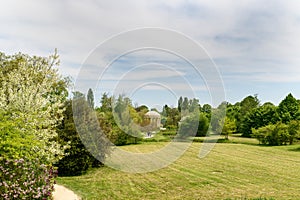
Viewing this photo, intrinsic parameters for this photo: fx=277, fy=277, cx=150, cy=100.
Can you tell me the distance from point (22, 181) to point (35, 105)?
135 inches

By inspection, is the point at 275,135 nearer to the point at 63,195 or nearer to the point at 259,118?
the point at 259,118

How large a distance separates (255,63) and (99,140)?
584 inches

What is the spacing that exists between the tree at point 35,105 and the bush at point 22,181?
560 mm

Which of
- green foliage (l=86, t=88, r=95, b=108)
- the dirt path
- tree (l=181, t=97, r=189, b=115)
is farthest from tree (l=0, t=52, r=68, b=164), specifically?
tree (l=181, t=97, r=189, b=115)

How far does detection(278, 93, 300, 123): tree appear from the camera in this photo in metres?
30.5

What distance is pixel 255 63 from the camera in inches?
829

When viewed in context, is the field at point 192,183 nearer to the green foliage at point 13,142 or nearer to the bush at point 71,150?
the bush at point 71,150

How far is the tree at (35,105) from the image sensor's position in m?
6.92

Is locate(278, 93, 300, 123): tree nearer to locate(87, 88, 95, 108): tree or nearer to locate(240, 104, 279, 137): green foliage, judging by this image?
locate(240, 104, 279, 137): green foliage

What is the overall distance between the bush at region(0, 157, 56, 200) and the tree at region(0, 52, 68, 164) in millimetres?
560

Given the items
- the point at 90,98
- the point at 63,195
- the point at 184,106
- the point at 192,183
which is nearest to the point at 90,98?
the point at 90,98

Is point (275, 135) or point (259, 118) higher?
point (259, 118)

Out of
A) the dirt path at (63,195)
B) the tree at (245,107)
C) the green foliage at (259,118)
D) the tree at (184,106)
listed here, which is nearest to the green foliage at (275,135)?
the green foliage at (259,118)

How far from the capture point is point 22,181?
5.40m
